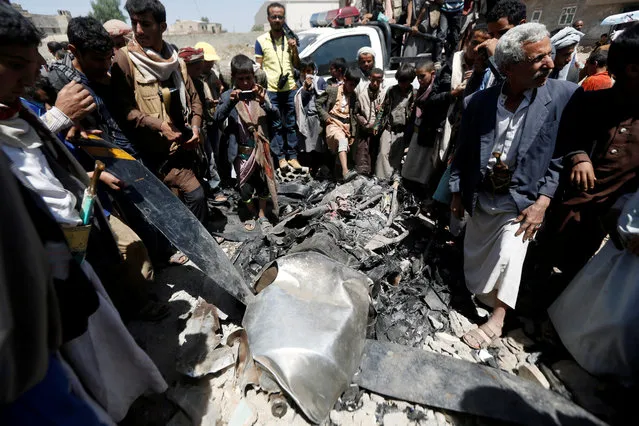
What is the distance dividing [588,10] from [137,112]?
29.1 metres

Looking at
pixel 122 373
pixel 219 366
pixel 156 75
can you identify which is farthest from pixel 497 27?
pixel 122 373

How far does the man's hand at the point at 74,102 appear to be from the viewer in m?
1.98

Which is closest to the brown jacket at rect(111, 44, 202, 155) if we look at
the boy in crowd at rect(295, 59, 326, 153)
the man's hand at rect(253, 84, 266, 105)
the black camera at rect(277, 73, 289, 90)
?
the man's hand at rect(253, 84, 266, 105)

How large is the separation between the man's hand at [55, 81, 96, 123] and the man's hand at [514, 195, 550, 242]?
3.15 meters

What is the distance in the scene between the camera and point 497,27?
3.09m

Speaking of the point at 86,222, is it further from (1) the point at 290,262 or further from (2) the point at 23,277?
(1) the point at 290,262

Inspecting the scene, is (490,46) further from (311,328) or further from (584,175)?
(311,328)

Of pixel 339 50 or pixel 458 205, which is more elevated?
pixel 339 50

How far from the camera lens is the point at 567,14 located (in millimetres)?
20828

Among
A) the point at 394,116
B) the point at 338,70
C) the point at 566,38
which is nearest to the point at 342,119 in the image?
the point at 394,116

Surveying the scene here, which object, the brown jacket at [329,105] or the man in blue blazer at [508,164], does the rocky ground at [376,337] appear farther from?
the brown jacket at [329,105]

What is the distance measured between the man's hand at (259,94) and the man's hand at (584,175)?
10.2 feet

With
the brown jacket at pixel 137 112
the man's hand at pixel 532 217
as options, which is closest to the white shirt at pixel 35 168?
the brown jacket at pixel 137 112

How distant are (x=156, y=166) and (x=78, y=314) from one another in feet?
7.75
